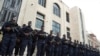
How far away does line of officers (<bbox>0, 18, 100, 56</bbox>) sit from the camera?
6.16 meters

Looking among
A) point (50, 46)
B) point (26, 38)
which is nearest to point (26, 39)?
point (26, 38)

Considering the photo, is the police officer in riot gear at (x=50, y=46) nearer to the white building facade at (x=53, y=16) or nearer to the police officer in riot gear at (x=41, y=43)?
the police officer in riot gear at (x=41, y=43)

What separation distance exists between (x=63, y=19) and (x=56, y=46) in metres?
9.59

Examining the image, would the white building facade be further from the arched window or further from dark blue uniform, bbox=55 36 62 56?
dark blue uniform, bbox=55 36 62 56

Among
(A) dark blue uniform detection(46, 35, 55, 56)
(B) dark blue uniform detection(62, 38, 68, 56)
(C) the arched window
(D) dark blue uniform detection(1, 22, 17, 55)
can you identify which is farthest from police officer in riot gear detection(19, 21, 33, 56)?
(C) the arched window

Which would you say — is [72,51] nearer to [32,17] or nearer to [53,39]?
[53,39]

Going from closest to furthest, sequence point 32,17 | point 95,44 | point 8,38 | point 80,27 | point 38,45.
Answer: point 8,38 → point 38,45 → point 32,17 → point 80,27 → point 95,44

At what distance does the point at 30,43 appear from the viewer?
692 cm

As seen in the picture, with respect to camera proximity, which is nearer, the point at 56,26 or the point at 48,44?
the point at 48,44

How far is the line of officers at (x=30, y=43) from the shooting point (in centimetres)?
616

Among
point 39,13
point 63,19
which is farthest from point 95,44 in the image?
point 39,13

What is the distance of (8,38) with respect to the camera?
6164 mm

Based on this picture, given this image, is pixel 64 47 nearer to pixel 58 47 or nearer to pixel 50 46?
pixel 58 47

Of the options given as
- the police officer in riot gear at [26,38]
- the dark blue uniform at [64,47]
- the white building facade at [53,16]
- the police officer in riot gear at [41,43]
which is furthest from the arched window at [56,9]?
the police officer in riot gear at [26,38]
